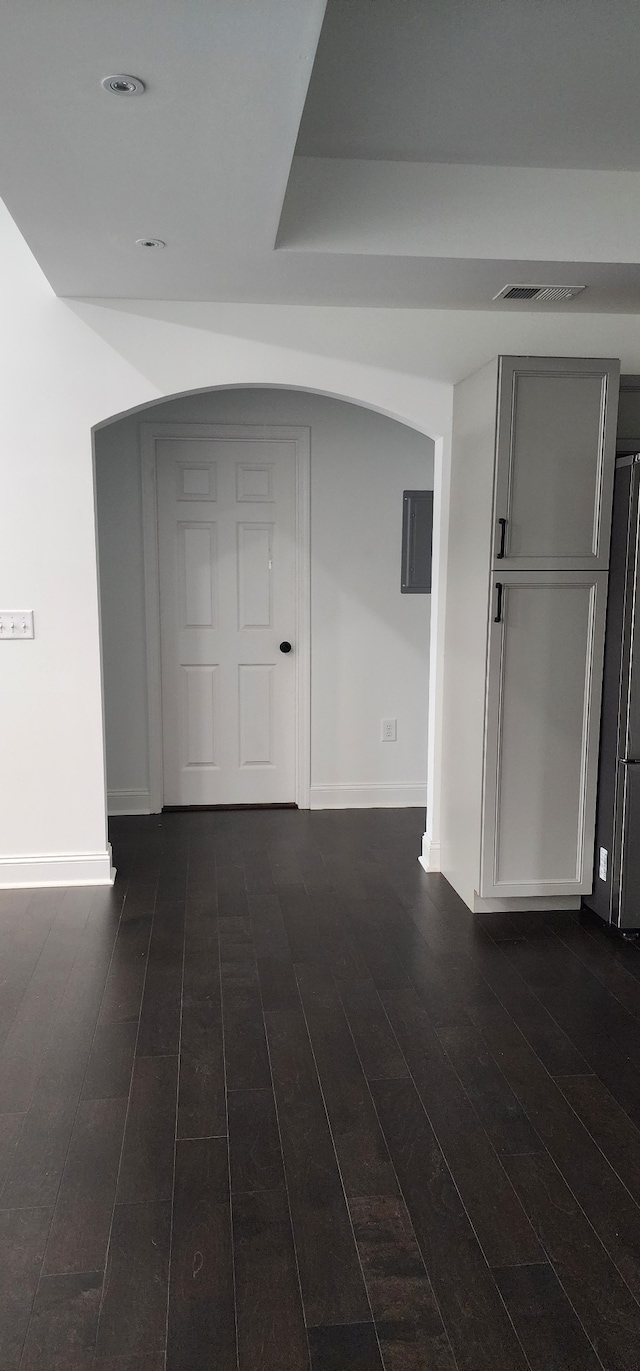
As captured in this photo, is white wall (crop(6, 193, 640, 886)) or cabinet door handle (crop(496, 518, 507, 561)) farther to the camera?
white wall (crop(6, 193, 640, 886))

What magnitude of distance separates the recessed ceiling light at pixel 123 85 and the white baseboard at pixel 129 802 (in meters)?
3.42

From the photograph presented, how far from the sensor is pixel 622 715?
324 cm

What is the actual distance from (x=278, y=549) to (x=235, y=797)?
135 cm

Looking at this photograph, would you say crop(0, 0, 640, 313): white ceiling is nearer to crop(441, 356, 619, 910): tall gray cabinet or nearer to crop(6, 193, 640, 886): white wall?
crop(6, 193, 640, 886): white wall

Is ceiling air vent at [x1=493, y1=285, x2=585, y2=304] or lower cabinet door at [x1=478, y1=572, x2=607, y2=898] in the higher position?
ceiling air vent at [x1=493, y1=285, x2=585, y2=304]

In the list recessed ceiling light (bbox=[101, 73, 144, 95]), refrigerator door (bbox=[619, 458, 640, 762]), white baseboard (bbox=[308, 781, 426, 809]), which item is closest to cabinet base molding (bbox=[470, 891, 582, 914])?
refrigerator door (bbox=[619, 458, 640, 762])

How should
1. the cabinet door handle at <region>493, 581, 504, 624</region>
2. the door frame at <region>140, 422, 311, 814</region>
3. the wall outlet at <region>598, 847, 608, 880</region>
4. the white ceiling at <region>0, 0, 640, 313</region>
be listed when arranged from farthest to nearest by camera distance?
the door frame at <region>140, 422, 311, 814</region>, the wall outlet at <region>598, 847, 608, 880</region>, the cabinet door handle at <region>493, 581, 504, 624</region>, the white ceiling at <region>0, 0, 640, 313</region>

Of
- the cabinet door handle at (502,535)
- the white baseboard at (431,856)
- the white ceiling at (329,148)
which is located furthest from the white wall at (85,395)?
the white baseboard at (431,856)

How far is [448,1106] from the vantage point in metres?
2.27

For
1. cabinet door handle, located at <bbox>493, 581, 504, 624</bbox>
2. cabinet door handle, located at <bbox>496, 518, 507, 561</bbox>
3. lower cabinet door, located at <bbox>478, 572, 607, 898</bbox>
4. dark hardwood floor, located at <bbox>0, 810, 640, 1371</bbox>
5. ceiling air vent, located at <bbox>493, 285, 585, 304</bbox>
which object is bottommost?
dark hardwood floor, located at <bbox>0, 810, 640, 1371</bbox>

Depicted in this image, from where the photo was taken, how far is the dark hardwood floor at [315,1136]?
5.34 feet

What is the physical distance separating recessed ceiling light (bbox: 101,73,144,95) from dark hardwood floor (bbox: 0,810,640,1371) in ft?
7.72

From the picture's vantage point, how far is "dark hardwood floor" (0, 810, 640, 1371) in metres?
1.63

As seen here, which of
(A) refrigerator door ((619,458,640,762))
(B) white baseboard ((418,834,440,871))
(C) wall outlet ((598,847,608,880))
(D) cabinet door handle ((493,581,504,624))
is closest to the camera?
(A) refrigerator door ((619,458,640,762))
